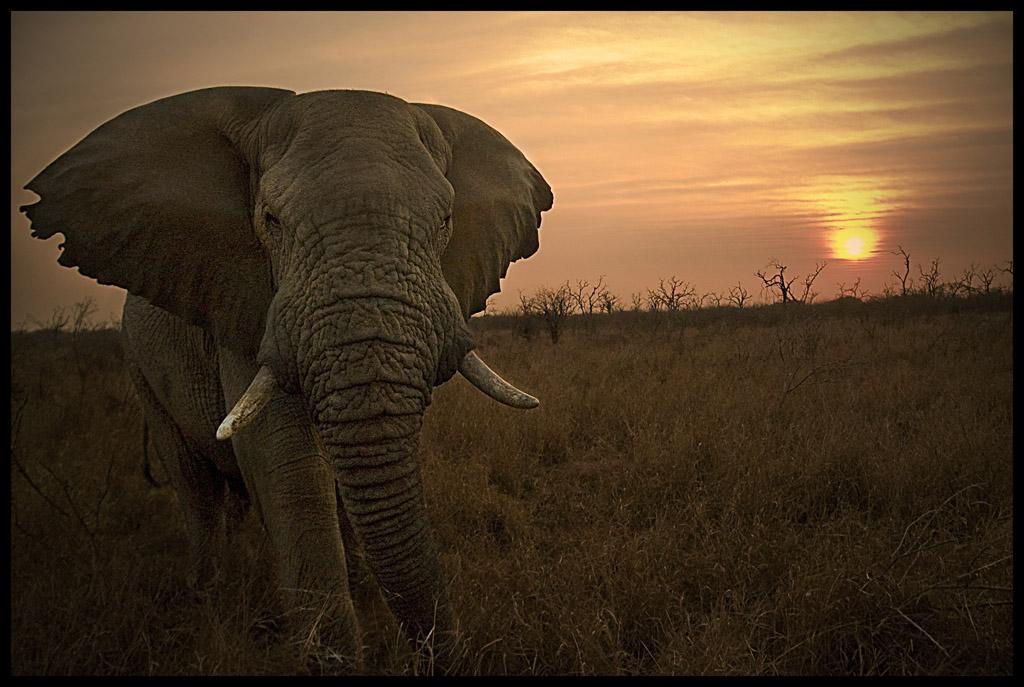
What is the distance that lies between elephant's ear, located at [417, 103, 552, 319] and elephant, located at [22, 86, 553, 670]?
0.01 m

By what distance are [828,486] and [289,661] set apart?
12.5 ft

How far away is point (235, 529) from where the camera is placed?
5.30 m

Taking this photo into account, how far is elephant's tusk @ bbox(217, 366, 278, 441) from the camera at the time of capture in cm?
262

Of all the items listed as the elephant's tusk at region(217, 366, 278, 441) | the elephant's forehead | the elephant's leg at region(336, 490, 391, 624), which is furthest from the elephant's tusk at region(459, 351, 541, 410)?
the elephant's leg at region(336, 490, 391, 624)

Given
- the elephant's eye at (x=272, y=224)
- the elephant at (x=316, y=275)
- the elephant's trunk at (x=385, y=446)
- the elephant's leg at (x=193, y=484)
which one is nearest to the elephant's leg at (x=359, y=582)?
the elephant at (x=316, y=275)

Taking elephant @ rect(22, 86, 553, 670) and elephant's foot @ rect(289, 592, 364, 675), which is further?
elephant's foot @ rect(289, 592, 364, 675)

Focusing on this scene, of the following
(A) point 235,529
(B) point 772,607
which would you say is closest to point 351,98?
(B) point 772,607

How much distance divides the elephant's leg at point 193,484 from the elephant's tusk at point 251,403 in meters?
2.23

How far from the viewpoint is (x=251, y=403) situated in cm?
267

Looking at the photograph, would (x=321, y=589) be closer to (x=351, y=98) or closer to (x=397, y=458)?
(x=397, y=458)

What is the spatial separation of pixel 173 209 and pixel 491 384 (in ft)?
5.43

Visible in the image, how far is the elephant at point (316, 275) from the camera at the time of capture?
2.58 m

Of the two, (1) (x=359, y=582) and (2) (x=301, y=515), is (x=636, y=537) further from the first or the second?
(2) (x=301, y=515)

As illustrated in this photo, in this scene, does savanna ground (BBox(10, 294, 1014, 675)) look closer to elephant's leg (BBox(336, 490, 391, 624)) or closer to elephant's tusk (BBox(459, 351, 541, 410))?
elephant's leg (BBox(336, 490, 391, 624))
